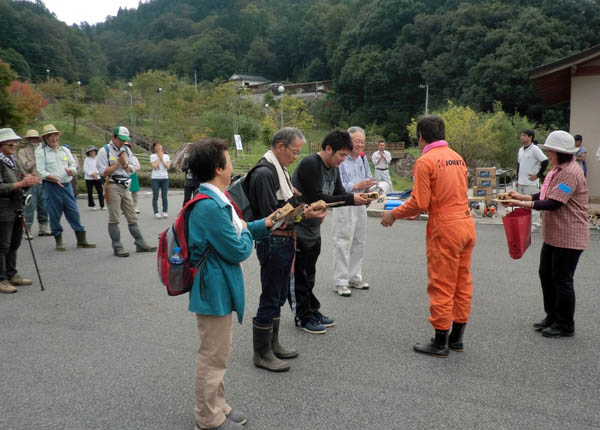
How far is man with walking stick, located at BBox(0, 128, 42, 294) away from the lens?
5395 mm

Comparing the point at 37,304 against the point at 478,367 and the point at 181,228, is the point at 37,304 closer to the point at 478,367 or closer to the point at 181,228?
the point at 181,228

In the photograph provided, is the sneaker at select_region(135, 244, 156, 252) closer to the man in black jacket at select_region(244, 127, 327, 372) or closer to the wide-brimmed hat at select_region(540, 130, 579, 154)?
the man in black jacket at select_region(244, 127, 327, 372)

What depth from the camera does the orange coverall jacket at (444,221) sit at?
11.5 feet

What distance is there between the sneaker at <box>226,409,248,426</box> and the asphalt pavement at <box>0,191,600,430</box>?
68 millimetres

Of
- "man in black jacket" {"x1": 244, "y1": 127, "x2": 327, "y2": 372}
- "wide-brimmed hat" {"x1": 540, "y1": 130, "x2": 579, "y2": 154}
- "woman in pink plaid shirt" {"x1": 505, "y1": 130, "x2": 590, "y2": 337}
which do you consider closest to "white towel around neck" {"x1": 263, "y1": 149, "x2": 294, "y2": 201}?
"man in black jacket" {"x1": 244, "y1": 127, "x2": 327, "y2": 372}

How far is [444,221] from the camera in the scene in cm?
353

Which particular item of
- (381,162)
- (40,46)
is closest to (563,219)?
(381,162)

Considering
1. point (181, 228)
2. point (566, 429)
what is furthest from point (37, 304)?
point (566, 429)

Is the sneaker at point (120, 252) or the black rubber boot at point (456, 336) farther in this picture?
the sneaker at point (120, 252)

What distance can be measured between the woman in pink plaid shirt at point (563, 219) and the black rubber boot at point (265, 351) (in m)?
2.33

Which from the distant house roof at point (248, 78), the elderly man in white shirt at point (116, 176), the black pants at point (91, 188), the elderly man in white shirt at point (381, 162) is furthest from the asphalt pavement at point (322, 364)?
the distant house roof at point (248, 78)

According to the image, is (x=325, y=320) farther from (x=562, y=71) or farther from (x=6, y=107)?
(x=6, y=107)

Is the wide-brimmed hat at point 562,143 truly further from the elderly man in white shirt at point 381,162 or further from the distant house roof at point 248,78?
the distant house roof at point 248,78

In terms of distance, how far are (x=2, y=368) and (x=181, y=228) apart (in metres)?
2.27
